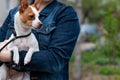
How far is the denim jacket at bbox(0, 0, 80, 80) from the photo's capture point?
3412 millimetres

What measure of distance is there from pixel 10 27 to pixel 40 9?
26cm

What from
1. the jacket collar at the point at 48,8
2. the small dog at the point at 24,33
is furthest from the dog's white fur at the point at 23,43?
the jacket collar at the point at 48,8

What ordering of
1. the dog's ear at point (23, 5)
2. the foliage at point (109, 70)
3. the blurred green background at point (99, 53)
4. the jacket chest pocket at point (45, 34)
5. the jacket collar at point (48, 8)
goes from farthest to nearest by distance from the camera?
the foliage at point (109, 70)
the blurred green background at point (99, 53)
the jacket collar at point (48, 8)
the jacket chest pocket at point (45, 34)
the dog's ear at point (23, 5)

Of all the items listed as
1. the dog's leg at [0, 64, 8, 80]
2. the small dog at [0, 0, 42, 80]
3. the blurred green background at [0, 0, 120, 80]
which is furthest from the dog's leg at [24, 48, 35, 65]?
the blurred green background at [0, 0, 120, 80]

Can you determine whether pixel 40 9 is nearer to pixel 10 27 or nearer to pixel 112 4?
pixel 10 27

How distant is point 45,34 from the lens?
3.48m

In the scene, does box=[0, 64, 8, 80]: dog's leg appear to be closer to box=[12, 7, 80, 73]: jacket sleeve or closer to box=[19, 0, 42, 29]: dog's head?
box=[12, 7, 80, 73]: jacket sleeve

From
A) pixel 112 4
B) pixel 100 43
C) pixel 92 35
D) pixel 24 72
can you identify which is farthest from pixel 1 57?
pixel 112 4

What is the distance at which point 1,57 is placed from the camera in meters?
3.43

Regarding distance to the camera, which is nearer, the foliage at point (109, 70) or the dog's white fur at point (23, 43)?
the dog's white fur at point (23, 43)

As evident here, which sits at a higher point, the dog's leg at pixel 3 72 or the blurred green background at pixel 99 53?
the dog's leg at pixel 3 72

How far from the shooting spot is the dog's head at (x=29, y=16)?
3342mm

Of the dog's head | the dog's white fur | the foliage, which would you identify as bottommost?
the foliage

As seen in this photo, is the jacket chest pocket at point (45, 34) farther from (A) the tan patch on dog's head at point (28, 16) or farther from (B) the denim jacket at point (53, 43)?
(A) the tan patch on dog's head at point (28, 16)
